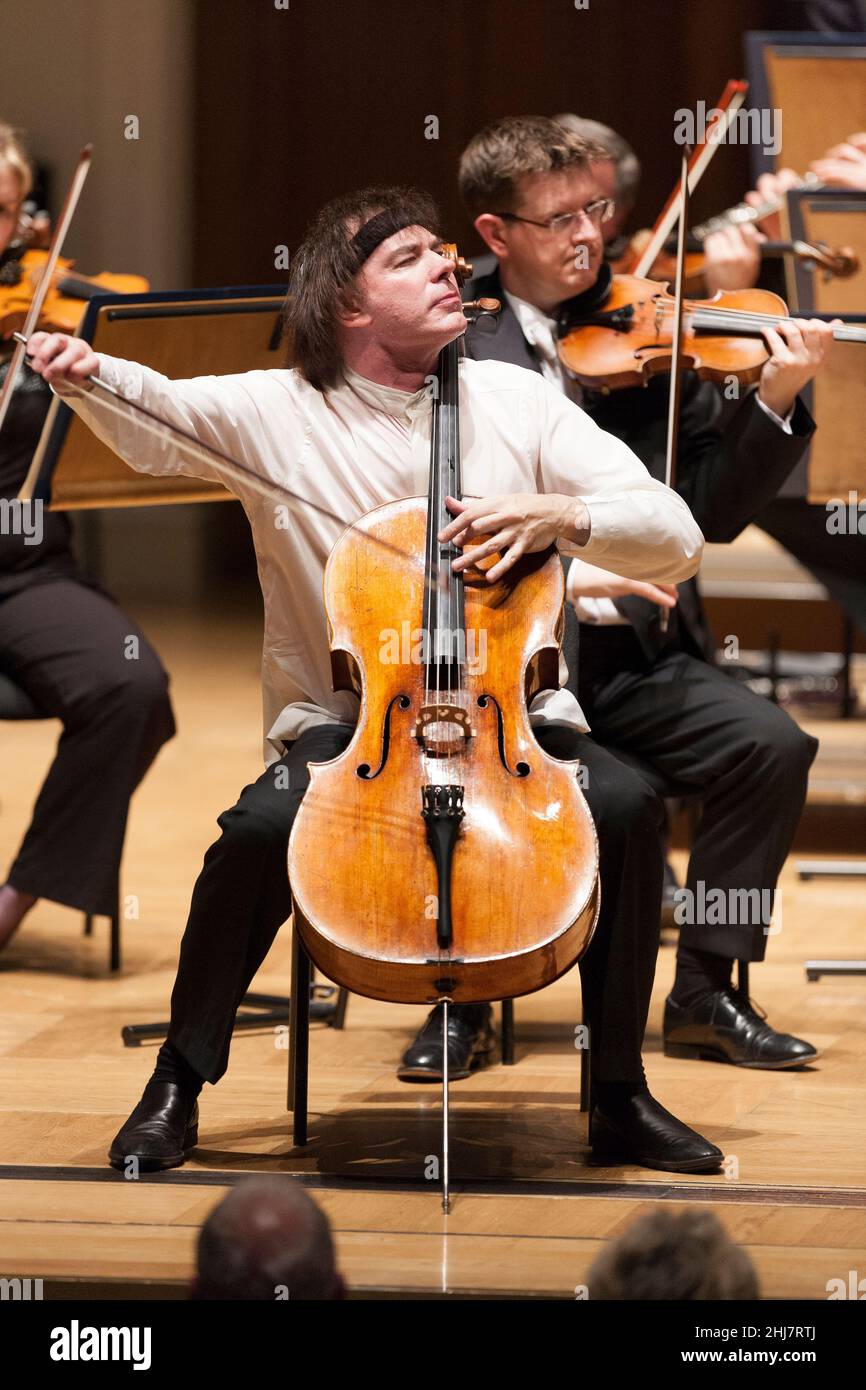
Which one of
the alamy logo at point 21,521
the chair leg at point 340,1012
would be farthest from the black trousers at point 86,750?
the chair leg at point 340,1012

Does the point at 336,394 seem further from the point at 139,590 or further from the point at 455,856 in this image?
the point at 139,590

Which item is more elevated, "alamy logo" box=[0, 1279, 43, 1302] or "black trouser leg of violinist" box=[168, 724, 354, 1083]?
"black trouser leg of violinist" box=[168, 724, 354, 1083]

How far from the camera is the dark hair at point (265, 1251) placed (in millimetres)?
1164

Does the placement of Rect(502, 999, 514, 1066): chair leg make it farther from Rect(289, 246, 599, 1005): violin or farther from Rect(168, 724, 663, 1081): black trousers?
Rect(289, 246, 599, 1005): violin

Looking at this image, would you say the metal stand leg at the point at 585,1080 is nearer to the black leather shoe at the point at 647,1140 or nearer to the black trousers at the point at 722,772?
the black leather shoe at the point at 647,1140

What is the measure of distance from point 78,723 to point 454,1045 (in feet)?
2.75

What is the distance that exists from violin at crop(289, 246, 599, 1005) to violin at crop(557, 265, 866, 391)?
56 cm

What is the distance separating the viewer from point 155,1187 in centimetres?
193

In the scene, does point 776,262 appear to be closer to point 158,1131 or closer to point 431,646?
point 431,646

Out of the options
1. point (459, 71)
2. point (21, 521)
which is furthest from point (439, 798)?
point (459, 71)

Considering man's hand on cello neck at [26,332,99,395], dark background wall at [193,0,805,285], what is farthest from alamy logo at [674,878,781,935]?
dark background wall at [193,0,805,285]

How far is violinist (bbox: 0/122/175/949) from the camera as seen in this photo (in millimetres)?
2842

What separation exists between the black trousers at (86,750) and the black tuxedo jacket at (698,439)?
2.49ft

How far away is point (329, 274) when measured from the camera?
212 cm
